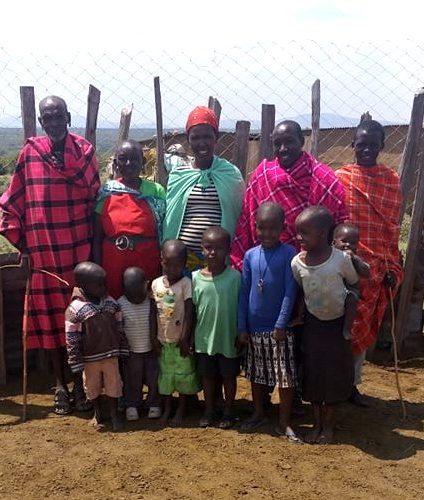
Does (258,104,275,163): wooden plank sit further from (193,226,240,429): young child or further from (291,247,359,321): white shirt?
(291,247,359,321): white shirt

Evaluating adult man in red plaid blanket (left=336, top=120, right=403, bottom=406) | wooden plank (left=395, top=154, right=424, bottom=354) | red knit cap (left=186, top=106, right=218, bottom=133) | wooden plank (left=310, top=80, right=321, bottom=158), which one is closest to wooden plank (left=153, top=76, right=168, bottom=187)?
wooden plank (left=310, top=80, right=321, bottom=158)

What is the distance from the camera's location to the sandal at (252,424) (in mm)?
3517

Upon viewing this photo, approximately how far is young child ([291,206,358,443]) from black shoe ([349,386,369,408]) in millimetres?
609

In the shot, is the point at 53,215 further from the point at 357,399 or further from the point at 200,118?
the point at 357,399

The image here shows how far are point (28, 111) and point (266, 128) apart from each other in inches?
75.7

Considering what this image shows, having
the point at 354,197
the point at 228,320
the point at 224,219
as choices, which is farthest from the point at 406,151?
the point at 228,320

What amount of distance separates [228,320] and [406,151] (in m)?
2.33

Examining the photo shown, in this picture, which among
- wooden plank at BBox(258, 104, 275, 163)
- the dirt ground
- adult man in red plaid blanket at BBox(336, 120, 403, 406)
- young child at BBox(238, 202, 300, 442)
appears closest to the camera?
the dirt ground

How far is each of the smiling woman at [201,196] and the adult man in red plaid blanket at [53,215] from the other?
0.62 meters

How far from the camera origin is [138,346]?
12.0 feet

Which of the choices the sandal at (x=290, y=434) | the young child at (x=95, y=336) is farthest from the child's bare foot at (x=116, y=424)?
the sandal at (x=290, y=434)

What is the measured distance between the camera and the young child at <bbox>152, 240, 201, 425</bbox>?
3518 mm

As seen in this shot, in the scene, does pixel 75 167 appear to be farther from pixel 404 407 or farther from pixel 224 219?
pixel 404 407

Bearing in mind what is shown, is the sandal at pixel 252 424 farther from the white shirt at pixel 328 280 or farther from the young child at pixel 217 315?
the white shirt at pixel 328 280
